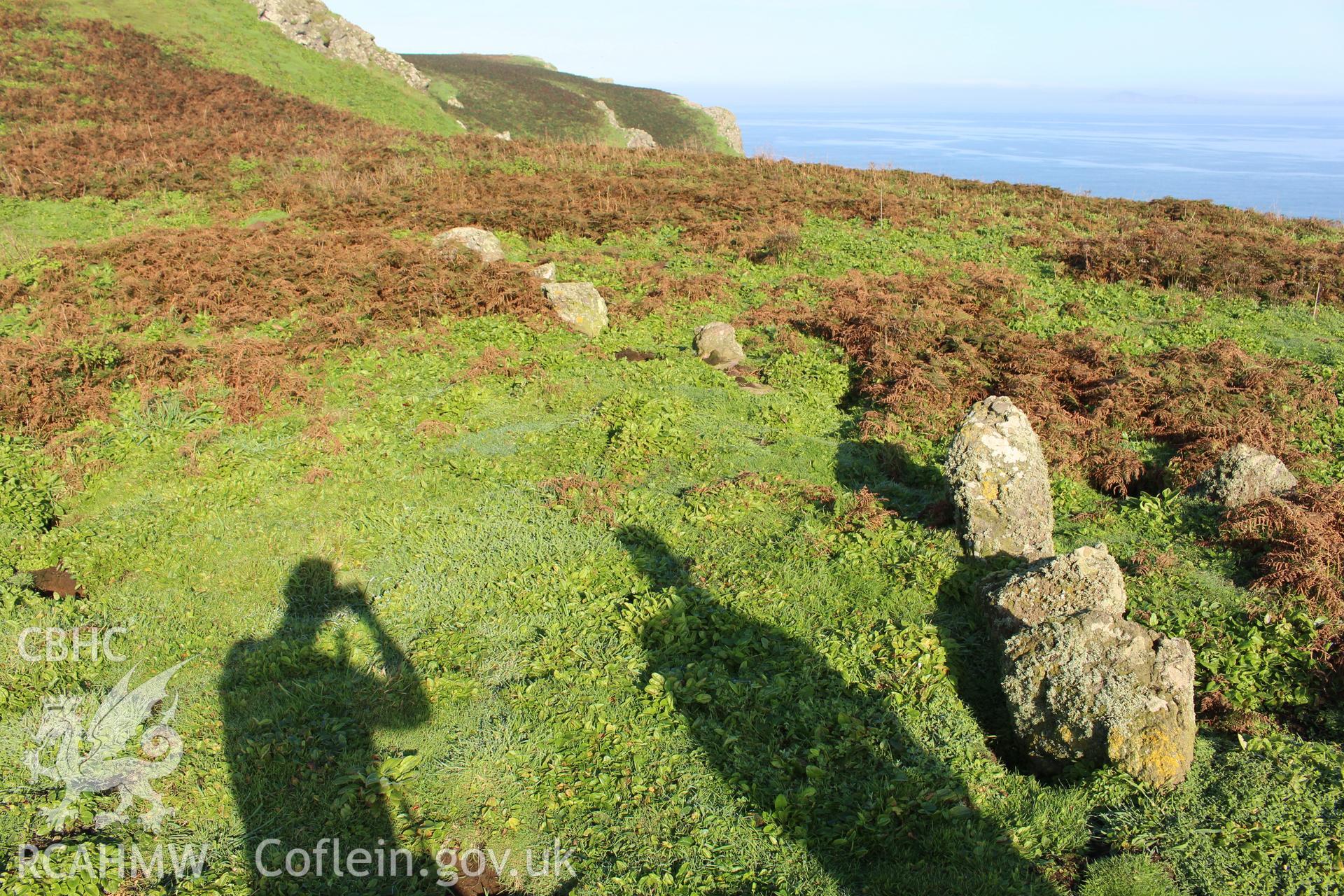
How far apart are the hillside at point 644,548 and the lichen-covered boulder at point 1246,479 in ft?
0.91

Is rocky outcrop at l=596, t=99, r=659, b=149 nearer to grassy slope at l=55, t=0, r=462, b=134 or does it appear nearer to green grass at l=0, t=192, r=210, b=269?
grassy slope at l=55, t=0, r=462, b=134

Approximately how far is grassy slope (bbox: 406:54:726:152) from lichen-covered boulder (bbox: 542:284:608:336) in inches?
1876

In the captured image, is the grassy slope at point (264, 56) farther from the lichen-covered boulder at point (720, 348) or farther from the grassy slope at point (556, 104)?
the lichen-covered boulder at point (720, 348)

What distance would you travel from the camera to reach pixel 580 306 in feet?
57.6

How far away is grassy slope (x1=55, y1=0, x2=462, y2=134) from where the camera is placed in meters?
41.5

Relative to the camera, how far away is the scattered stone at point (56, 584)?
29.8 ft

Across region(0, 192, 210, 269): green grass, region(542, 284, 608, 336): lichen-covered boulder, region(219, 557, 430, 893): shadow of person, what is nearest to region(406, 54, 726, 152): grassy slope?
region(0, 192, 210, 269): green grass

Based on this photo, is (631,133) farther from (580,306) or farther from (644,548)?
(644,548)

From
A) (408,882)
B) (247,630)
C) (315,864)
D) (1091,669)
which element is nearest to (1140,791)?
(1091,669)

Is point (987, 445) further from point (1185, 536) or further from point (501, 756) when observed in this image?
point (501, 756)

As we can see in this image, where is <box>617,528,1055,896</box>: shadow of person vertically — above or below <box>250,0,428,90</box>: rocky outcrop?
below

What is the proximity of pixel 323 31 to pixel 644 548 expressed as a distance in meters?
54.9

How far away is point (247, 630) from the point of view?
27.9 feet

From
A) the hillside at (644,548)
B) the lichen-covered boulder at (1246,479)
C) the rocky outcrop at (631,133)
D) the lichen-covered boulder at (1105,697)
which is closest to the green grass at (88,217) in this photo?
the hillside at (644,548)
